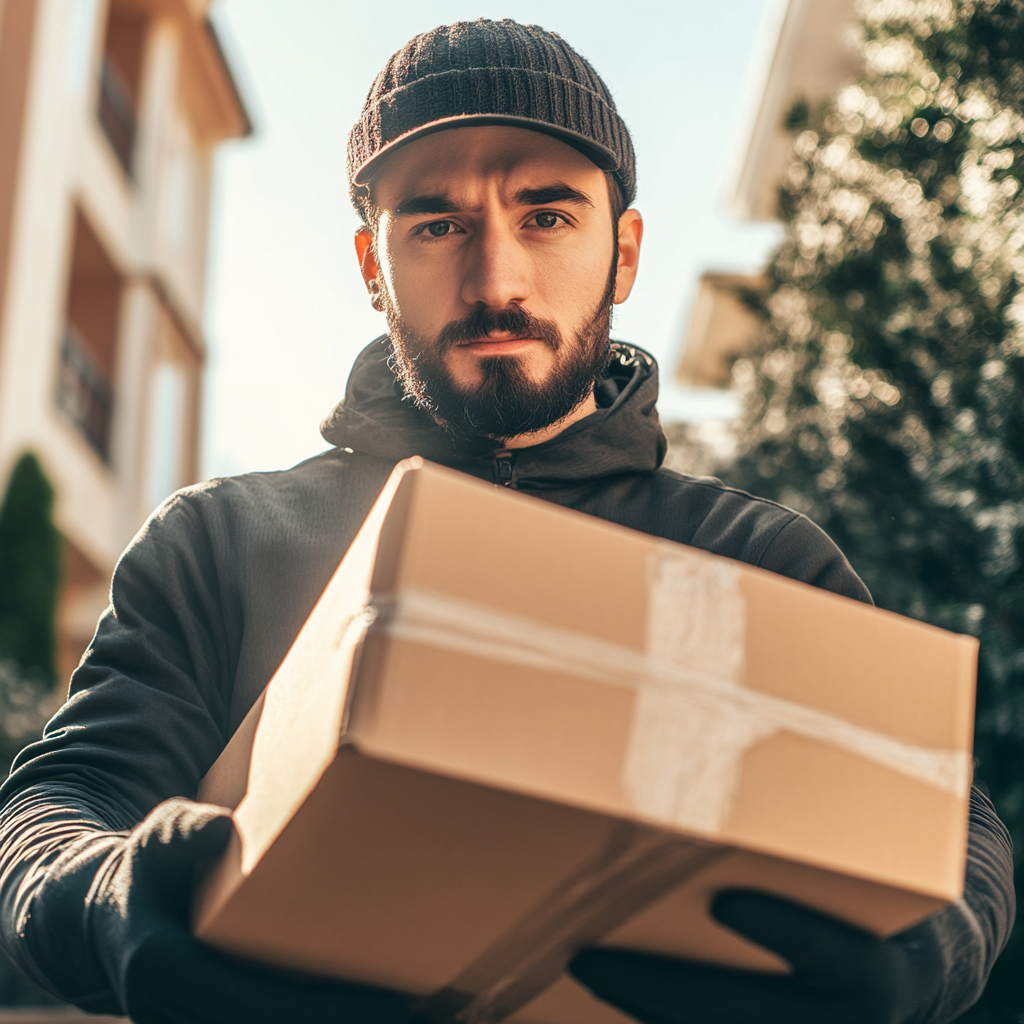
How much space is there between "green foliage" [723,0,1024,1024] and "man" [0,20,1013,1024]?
132 inches

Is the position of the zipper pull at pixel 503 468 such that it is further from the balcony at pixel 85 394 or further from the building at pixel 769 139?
the balcony at pixel 85 394

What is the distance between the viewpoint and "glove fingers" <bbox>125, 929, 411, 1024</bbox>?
996mm

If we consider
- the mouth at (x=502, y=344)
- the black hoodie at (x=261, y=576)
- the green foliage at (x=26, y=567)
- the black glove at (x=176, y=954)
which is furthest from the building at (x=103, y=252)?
the black glove at (x=176, y=954)

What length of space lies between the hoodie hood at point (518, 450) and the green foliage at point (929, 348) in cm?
322

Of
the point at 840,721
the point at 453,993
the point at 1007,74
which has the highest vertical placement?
the point at 1007,74

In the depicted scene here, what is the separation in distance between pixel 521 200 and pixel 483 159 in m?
0.07

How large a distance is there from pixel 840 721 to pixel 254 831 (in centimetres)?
45

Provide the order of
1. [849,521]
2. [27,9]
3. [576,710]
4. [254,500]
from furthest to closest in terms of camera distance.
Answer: [27,9]
[849,521]
[254,500]
[576,710]

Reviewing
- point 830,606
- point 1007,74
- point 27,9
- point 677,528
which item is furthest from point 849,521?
point 27,9

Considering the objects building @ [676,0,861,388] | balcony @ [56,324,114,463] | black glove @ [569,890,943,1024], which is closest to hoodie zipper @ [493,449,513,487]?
black glove @ [569,890,943,1024]

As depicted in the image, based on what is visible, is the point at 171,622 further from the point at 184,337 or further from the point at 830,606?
the point at 184,337

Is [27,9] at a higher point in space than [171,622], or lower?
higher

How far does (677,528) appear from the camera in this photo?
170 cm

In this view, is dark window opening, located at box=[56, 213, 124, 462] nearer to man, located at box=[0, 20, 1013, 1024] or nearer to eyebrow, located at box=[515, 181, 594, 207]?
man, located at box=[0, 20, 1013, 1024]
